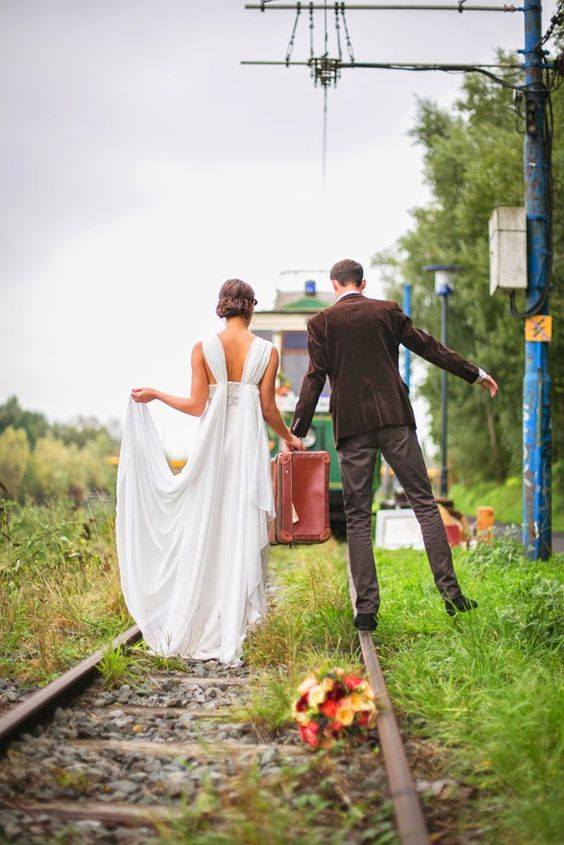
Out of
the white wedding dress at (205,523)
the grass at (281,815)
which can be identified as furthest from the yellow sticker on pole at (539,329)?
the grass at (281,815)

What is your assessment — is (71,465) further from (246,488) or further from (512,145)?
(246,488)

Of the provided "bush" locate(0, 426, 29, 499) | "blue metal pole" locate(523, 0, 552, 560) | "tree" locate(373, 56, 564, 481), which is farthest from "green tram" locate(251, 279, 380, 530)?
"tree" locate(373, 56, 564, 481)

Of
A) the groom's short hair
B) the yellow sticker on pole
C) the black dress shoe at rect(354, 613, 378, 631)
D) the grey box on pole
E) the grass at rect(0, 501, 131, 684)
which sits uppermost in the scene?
the grey box on pole

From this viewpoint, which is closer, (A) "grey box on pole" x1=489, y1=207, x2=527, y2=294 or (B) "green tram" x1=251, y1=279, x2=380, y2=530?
(A) "grey box on pole" x1=489, y1=207, x2=527, y2=294

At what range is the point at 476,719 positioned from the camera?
13.1 feet

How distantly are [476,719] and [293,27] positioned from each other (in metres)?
8.63

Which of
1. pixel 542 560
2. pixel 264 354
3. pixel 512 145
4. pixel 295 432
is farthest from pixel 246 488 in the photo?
pixel 512 145

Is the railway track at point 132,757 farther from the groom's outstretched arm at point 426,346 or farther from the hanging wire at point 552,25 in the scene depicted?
the hanging wire at point 552,25

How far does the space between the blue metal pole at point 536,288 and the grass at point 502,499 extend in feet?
32.6

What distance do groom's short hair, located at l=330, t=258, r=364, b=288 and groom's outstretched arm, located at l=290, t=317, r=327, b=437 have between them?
1.20ft

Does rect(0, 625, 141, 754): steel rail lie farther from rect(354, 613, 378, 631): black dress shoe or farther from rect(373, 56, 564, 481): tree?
rect(373, 56, 564, 481): tree

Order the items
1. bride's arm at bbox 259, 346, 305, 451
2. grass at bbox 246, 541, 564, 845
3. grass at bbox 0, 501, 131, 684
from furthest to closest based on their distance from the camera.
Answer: bride's arm at bbox 259, 346, 305, 451 < grass at bbox 0, 501, 131, 684 < grass at bbox 246, 541, 564, 845

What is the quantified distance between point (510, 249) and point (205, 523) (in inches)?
235

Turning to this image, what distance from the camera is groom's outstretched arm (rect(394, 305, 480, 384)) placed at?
6.10 m
